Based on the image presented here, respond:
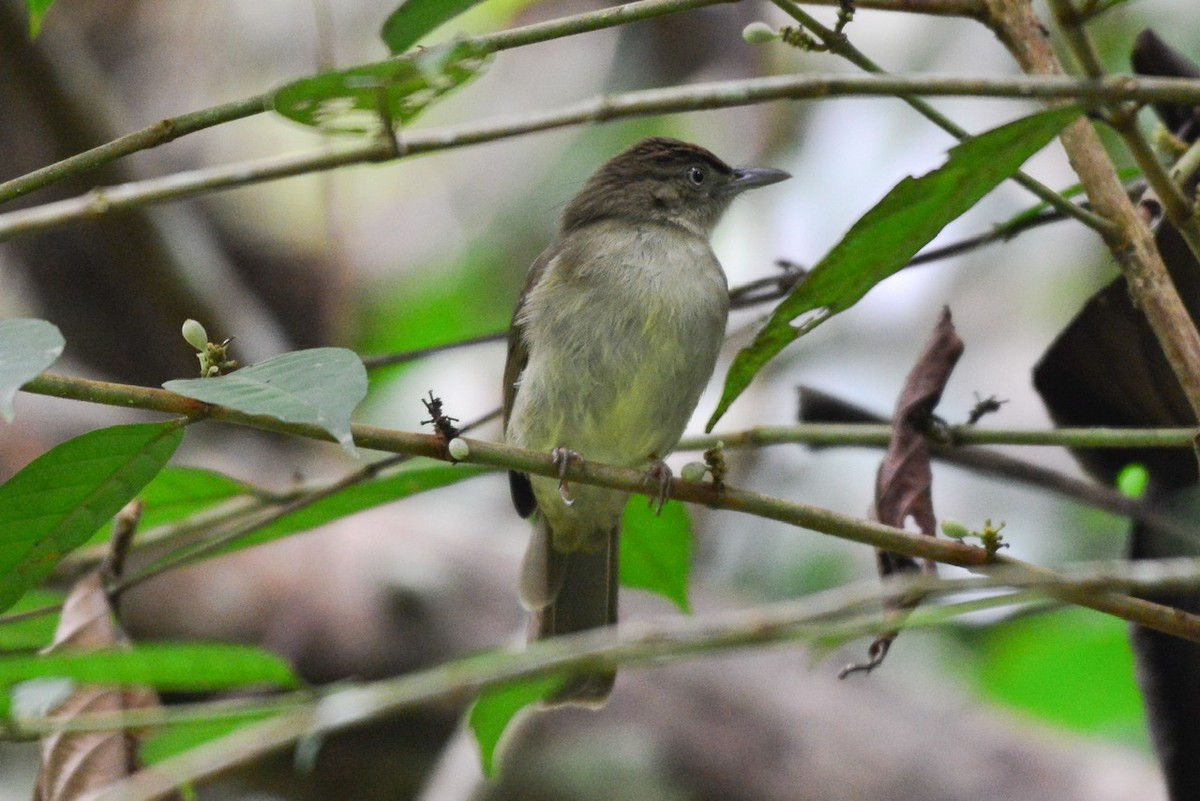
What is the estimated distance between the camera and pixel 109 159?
175 centimetres

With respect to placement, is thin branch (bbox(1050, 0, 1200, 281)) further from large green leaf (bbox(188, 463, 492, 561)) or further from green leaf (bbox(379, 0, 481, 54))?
large green leaf (bbox(188, 463, 492, 561))

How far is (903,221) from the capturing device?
5.81 feet

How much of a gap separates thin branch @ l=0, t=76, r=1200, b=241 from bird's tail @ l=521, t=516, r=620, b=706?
2298 millimetres

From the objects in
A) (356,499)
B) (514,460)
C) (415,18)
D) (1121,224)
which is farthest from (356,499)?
(1121,224)

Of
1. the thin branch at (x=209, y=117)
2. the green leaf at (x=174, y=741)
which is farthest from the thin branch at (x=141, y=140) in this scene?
the green leaf at (x=174, y=741)

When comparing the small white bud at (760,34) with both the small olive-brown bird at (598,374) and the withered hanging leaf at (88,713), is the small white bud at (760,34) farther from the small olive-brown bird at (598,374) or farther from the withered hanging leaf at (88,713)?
the small olive-brown bird at (598,374)

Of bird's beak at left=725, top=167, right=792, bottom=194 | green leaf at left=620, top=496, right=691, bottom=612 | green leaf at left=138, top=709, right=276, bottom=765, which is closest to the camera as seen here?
green leaf at left=138, top=709, right=276, bottom=765

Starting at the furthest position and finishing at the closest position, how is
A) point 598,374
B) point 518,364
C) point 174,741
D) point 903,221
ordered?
point 518,364 → point 598,374 → point 174,741 → point 903,221

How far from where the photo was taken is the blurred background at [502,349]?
462 cm

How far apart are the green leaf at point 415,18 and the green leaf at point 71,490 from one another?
77 cm

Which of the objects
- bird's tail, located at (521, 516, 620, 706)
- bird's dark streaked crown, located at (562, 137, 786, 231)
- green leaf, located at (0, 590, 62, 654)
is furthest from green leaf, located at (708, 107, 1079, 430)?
bird's dark streaked crown, located at (562, 137, 786, 231)

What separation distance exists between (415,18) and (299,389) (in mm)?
845

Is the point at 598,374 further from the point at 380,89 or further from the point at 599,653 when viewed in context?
the point at 599,653

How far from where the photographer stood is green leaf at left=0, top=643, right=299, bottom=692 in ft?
6.77
